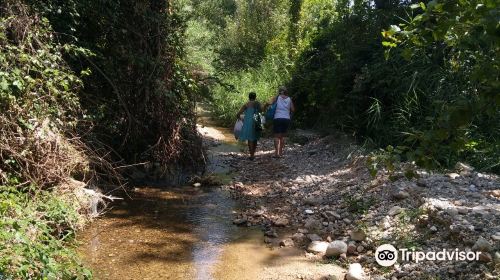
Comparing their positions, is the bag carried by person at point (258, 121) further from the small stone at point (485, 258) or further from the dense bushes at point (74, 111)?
the small stone at point (485, 258)

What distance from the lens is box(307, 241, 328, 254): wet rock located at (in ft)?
18.1

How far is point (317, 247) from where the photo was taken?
556cm

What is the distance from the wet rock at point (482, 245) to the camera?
429 centimetres

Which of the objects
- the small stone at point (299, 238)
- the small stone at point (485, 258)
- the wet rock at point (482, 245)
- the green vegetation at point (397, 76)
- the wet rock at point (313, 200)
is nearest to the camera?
the green vegetation at point (397, 76)

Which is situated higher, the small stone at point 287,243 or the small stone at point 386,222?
the small stone at point 386,222

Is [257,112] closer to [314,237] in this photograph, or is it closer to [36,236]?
[314,237]

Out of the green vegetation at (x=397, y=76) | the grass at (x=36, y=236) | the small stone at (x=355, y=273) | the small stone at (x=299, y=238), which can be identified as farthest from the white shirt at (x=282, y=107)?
the small stone at (x=355, y=273)

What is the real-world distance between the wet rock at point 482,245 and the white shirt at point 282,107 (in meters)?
6.32

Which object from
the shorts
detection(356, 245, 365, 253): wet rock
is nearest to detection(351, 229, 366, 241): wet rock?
detection(356, 245, 365, 253): wet rock

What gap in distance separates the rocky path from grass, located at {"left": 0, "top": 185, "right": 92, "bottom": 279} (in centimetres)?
246

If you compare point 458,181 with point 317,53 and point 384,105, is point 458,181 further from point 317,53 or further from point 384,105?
point 317,53

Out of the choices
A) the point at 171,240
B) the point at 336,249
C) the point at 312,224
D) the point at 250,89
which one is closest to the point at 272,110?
the point at 312,224

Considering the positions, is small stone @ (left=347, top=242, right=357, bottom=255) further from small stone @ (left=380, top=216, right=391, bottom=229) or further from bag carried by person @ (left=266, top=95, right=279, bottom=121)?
bag carried by person @ (left=266, top=95, right=279, bottom=121)

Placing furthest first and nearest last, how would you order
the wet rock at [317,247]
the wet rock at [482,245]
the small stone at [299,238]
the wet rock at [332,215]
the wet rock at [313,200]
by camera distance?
the wet rock at [313,200] → the wet rock at [332,215] → the small stone at [299,238] → the wet rock at [317,247] → the wet rock at [482,245]
